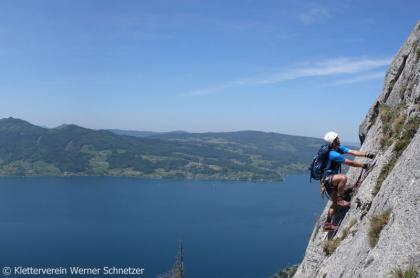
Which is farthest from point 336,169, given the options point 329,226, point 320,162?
point 329,226

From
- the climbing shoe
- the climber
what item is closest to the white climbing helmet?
the climber

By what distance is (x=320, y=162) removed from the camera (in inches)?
450

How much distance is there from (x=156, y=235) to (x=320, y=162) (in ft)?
443

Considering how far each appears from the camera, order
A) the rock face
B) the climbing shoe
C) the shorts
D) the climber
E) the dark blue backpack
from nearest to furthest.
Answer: the rock face < the climber < the shorts < the dark blue backpack < the climbing shoe

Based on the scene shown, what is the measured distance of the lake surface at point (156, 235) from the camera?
113 meters

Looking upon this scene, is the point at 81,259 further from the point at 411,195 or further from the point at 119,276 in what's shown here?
the point at 411,195

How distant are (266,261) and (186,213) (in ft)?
219

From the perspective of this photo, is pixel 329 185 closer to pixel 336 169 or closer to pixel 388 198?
pixel 336 169

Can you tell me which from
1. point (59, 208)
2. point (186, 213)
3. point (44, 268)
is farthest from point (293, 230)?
point (59, 208)

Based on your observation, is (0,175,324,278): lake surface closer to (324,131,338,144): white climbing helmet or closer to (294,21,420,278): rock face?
(294,21,420,278): rock face

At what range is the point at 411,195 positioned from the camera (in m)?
7.10

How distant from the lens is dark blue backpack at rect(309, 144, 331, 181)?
36.6 ft

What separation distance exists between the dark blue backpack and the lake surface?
320 ft

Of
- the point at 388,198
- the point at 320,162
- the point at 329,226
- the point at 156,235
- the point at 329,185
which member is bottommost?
the point at 156,235
